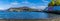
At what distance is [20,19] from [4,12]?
0.64 ft

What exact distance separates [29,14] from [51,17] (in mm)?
249

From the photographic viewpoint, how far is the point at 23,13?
32.1ft

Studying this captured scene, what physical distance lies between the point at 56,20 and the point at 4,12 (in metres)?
0.59

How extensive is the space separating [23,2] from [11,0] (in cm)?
14

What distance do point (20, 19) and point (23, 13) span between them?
0.25 feet

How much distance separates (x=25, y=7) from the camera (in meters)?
9.79

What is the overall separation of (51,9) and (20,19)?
14.4 inches

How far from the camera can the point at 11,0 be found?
979 cm

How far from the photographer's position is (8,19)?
32.0 ft

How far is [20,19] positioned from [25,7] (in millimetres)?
148

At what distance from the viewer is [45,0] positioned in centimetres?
980

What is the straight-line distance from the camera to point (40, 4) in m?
9.80

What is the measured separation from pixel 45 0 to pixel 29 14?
0.24 meters

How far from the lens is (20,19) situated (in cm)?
977
